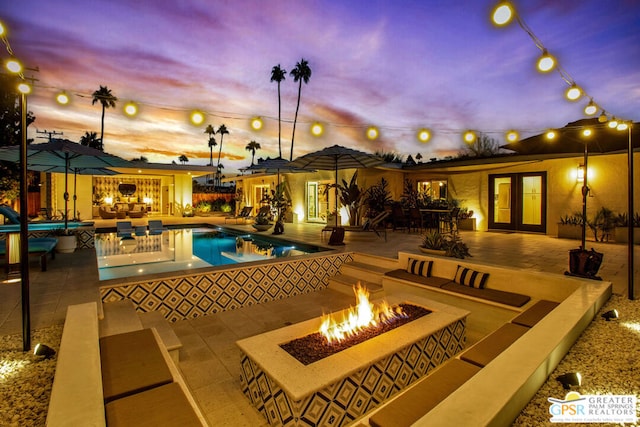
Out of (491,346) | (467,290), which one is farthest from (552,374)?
(467,290)

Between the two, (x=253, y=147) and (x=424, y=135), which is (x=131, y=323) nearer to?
(x=424, y=135)

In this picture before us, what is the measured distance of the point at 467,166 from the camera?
11.7 m

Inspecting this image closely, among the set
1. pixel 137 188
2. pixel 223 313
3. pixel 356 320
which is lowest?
pixel 223 313

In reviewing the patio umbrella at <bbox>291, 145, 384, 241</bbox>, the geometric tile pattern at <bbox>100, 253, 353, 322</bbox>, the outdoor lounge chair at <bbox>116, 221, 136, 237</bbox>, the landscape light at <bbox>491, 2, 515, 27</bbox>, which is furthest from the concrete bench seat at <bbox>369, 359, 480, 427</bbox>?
the outdoor lounge chair at <bbox>116, 221, 136, 237</bbox>

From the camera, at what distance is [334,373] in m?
2.61

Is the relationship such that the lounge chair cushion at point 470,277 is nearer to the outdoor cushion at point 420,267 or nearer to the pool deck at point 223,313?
the outdoor cushion at point 420,267

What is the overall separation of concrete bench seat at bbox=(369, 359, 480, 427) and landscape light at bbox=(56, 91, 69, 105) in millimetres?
6904

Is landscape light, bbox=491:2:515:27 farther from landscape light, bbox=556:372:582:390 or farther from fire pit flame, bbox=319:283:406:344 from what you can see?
fire pit flame, bbox=319:283:406:344

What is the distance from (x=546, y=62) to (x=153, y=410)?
18.0 ft

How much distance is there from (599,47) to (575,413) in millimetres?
12021

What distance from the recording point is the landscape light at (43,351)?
2.75m

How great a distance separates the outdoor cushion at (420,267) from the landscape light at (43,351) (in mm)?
5081

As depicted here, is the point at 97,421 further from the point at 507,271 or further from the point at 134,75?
the point at 134,75

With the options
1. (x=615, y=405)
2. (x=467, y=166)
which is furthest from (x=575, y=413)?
(x=467, y=166)
